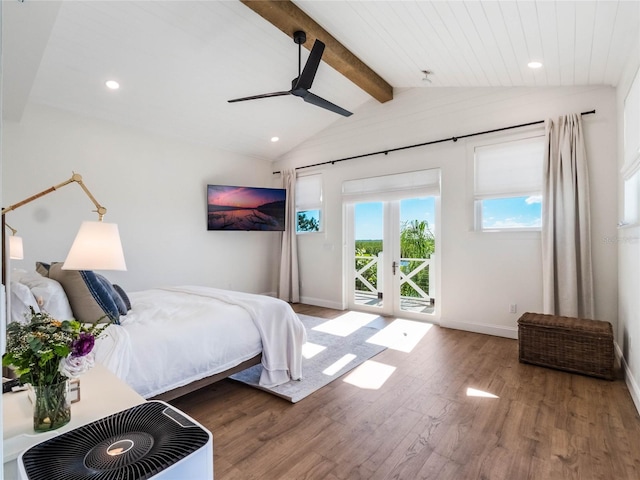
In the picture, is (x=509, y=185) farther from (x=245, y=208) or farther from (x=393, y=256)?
(x=245, y=208)

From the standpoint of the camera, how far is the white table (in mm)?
1077

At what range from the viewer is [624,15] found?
2.32 metres

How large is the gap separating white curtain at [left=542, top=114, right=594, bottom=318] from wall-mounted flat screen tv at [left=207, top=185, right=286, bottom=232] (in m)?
3.90

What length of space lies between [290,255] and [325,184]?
1.40 m

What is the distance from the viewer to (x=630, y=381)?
9.04 feet

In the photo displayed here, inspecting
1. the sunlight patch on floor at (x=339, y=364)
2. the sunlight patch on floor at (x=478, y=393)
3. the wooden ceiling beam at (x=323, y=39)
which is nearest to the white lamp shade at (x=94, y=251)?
Answer: the sunlight patch on floor at (x=339, y=364)

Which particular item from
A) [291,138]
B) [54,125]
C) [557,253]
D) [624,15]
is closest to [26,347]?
[624,15]

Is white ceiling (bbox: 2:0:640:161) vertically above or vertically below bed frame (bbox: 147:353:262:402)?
above

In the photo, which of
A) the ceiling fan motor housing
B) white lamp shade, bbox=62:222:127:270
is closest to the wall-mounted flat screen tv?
the ceiling fan motor housing

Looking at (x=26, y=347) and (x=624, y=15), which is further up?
(x=624, y=15)

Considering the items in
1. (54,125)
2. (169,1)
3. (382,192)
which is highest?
(169,1)

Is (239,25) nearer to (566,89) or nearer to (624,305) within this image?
(566,89)

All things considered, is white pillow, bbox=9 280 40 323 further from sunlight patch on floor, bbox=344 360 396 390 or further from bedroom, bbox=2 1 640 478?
sunlight patch on floor, bbox=344 360 396 390

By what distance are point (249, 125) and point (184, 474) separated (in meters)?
5.08
